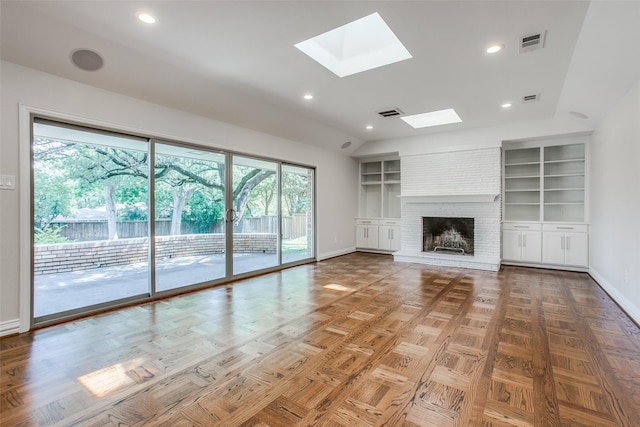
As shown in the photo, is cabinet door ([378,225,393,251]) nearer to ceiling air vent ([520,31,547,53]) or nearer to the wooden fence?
the wooden fence

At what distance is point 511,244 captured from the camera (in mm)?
6039

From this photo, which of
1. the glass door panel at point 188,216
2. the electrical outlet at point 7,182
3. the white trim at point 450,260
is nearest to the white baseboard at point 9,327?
the electrical outlet at point 7,182

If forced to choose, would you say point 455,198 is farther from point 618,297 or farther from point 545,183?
point 618,297

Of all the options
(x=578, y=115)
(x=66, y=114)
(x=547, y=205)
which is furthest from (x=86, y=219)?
(x=547, y=205)

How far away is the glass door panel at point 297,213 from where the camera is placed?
593cm

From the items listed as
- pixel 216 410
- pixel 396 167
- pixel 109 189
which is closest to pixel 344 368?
pixel 216 410

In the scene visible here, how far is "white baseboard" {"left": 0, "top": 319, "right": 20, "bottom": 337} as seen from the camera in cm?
269

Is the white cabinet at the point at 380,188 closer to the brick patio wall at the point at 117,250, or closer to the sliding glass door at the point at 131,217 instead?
the sliding glass door at the point at 131,217

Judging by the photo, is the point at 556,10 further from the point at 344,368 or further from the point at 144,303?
the point at 144,303

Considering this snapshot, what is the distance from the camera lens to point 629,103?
329 cm

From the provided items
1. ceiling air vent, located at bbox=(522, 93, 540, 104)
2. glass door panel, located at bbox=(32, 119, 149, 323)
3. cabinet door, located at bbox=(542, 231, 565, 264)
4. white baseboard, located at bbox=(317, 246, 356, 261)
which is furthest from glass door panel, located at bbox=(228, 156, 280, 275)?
cabinet door, located at bbox=(542, 231, 565, 264)

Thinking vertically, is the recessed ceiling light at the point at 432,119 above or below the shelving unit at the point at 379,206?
above

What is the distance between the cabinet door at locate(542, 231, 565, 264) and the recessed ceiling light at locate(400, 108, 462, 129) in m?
2.77

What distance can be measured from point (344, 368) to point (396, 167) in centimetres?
652
